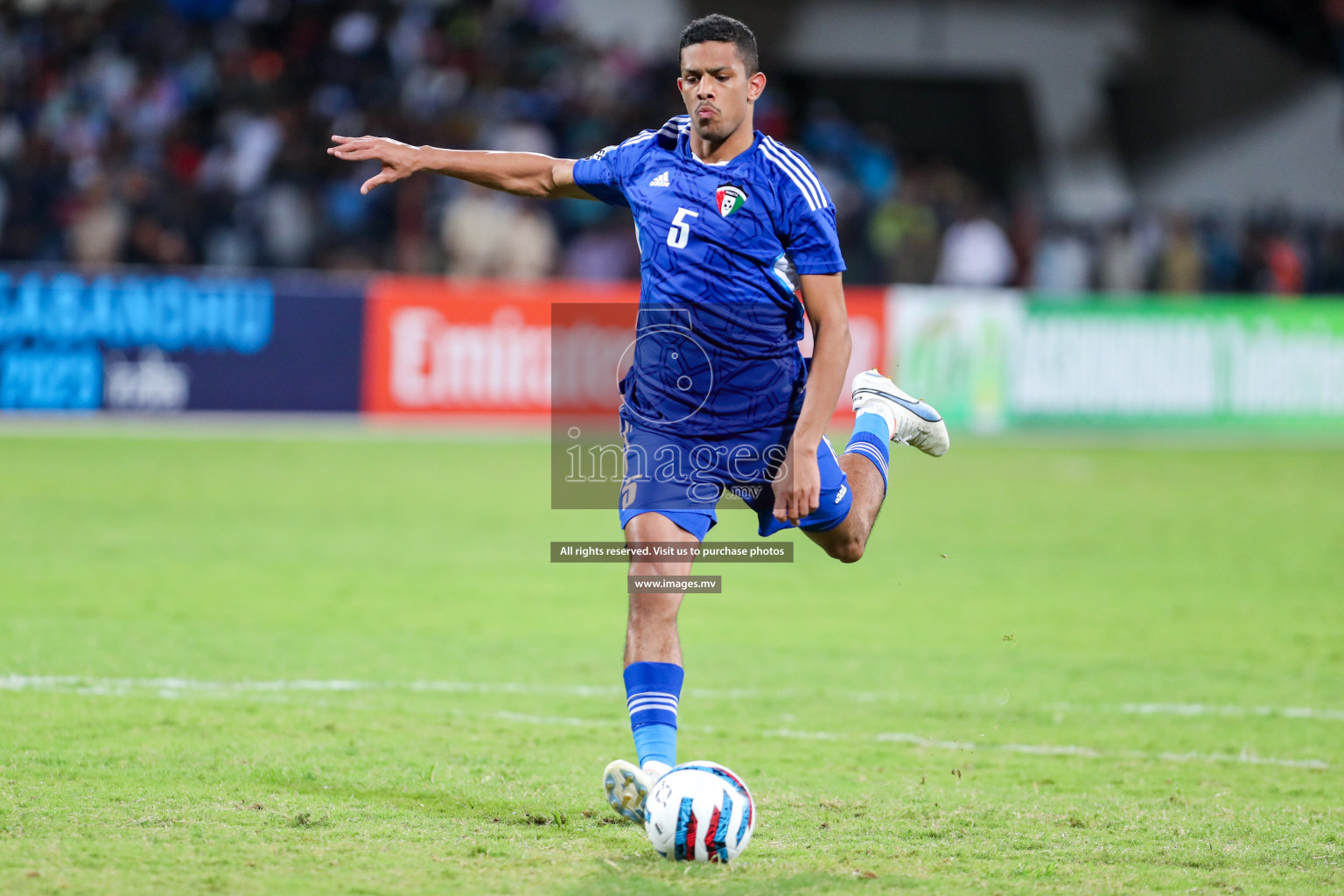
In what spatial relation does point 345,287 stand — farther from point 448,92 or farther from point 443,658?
point 443,658

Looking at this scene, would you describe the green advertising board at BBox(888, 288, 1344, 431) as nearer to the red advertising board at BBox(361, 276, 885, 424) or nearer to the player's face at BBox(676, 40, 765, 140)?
the red advertising board at BBox(361, 276, 885, 424)

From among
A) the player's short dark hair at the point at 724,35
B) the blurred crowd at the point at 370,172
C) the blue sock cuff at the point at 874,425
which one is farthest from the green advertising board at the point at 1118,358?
the player's short dark hair at the point at 724,35

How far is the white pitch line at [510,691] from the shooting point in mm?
6492

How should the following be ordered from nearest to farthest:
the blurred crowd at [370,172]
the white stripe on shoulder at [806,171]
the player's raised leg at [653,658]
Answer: the player's raised leg at [653,658], the white stripe on shoulder at [806,171], the blurred crowd at [370,172]

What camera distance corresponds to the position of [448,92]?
71.3ft

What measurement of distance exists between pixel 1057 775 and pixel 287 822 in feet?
9.24

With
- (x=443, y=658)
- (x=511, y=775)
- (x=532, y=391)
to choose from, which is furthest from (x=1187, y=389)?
(x=511, y=775)

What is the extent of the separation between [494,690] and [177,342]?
11.3 metres

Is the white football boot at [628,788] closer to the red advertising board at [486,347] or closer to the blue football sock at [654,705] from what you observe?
the blue football sock at [654,705]

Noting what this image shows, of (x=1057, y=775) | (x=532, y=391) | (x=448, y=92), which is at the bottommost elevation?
(x=1057, y=775)

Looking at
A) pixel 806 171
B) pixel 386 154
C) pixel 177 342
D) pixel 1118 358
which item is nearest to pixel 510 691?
pixel 386 154

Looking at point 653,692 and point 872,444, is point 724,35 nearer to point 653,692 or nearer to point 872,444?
point 872,444

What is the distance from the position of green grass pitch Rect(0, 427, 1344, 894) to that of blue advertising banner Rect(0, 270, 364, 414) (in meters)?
2.77

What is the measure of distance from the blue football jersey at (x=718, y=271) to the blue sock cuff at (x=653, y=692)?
2.52 ft
